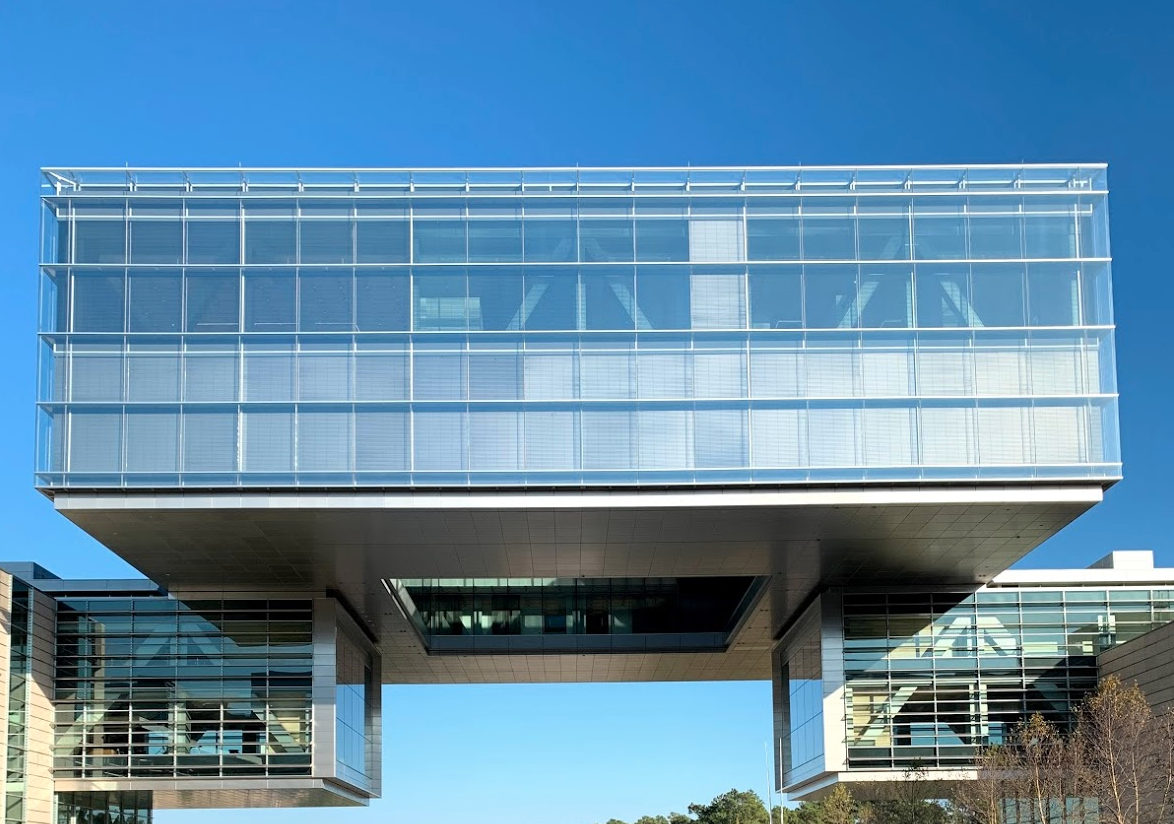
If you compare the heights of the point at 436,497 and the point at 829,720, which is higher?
the point at 436,497

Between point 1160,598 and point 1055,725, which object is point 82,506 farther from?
point 1160,598

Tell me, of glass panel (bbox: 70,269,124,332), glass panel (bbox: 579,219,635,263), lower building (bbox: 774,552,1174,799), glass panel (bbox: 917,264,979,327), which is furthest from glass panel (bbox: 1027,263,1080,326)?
glass panel (bbox: 70,269,124,332)

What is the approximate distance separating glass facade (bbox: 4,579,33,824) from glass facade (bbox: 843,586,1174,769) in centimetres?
2631

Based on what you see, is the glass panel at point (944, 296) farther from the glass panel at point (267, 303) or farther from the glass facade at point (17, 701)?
the glass facade at point (17, 701)

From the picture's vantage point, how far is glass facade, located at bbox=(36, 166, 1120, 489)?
42.3 m

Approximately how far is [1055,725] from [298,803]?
91.7ft

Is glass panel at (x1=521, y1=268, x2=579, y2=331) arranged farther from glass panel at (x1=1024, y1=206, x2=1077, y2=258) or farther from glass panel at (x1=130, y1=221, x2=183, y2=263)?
glass panel at (x1=1024, y1=206, x2=1077, y2=258)

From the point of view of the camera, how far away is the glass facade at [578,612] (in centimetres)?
6406

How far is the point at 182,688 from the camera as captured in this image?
52.7 m

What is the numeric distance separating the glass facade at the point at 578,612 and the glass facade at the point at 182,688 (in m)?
11.9

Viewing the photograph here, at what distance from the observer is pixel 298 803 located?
59.6 m

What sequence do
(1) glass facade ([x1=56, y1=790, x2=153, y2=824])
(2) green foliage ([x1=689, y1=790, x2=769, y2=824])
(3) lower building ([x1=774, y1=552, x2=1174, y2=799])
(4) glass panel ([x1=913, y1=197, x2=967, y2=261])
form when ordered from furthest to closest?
(2) green foliage ([x1=689, y1=790, x2=769, y2=824])
(1) glass facade ([x1=56, y1=790, x2=153, y2=824])
(3) lower building ([x1=774, y1=552, x2=1174, y2=799])
(4) glass panel ([x1=913, y1=197, x2=967, y2=261])

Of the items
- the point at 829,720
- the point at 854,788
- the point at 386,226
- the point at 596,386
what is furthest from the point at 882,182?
the point at 854,788

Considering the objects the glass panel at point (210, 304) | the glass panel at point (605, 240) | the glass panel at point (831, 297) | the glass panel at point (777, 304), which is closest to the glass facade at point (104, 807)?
the glass panel at point (210, 304)
